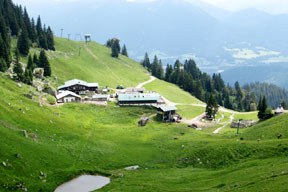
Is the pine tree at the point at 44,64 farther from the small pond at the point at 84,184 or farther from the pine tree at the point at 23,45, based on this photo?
the small pond at the point at 84,184

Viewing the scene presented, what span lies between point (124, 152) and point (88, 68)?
10251cm

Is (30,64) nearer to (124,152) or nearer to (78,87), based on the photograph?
(78,87)

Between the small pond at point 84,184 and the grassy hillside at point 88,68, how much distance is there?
262 ft

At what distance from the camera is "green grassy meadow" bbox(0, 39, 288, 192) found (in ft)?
163

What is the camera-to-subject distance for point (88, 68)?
169 m

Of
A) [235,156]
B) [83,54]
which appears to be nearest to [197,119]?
[235,156]

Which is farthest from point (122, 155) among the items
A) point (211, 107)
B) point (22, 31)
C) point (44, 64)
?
point (22, 31)

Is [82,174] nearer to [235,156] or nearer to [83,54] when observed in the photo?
[235,156]

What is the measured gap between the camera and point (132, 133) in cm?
8875

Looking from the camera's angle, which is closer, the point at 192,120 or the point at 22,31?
the point at 192,120

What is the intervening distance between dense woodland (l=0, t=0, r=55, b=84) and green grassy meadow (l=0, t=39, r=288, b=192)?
15.1m

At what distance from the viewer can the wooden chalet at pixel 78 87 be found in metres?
124

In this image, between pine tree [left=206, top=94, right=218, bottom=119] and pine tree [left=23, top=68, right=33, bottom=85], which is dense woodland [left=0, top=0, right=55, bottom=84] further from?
pine tree [left=206, top=94, right=218, bottom=119]

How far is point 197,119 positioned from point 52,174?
6658cm
